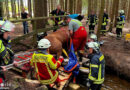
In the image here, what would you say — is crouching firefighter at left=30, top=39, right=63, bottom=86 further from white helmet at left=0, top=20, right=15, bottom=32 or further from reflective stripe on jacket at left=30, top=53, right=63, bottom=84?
white helmet at left=0, top=20, right=15, bottom=32

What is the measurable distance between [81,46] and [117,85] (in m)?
2.20

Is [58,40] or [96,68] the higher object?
[58,40]

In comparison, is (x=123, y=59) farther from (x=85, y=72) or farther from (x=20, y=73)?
(x=20, y=73)

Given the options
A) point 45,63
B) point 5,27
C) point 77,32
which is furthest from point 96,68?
point 77,32

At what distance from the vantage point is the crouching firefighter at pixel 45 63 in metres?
3.27

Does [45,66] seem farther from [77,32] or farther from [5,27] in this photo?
[77,32]

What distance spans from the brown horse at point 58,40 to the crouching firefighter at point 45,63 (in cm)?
190

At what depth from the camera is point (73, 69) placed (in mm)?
4980

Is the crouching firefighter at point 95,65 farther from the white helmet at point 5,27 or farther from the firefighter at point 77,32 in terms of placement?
the firefighter at point 77,32

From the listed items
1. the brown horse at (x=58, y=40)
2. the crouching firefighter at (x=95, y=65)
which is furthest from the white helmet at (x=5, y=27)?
the brown horse at (x=58, y=40)

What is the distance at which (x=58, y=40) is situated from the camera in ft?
19.0

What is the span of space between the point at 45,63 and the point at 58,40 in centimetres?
255

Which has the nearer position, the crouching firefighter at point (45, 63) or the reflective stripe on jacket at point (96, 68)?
the crouching firefighter at point (45, 63)

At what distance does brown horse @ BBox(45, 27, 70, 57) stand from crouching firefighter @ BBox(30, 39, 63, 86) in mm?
1900
